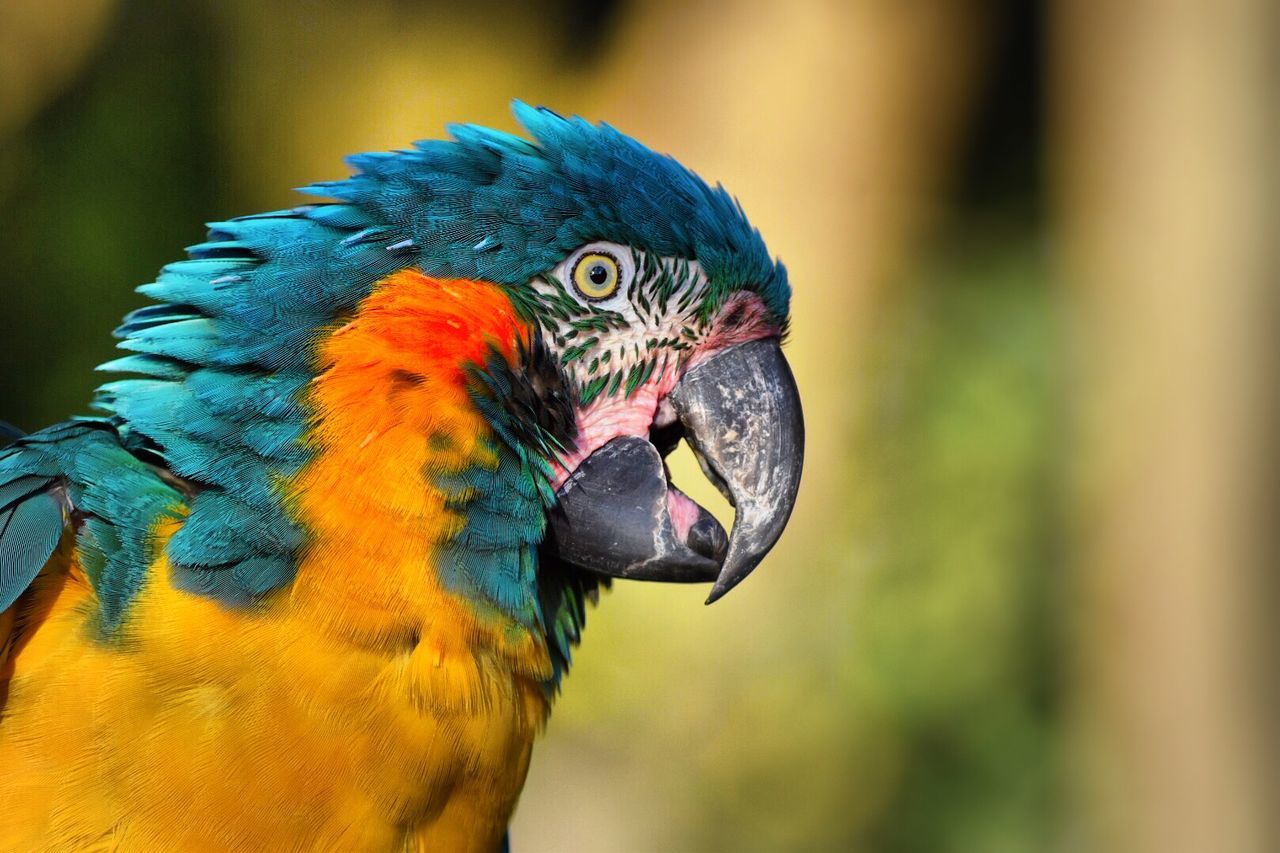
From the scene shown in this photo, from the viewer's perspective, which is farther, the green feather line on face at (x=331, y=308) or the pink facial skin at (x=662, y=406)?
the pink facial skin at (x=662, y=406)

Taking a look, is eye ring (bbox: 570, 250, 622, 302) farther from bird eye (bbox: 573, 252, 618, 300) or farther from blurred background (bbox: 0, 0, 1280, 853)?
blurred background (bbox: 0, 0, 1280, 853)

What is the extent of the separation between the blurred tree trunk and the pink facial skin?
2.61 meters

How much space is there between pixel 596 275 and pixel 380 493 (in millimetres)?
372

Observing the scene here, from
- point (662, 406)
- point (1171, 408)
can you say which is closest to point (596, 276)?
point (662, 406)

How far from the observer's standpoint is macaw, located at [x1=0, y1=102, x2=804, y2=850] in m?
1.16

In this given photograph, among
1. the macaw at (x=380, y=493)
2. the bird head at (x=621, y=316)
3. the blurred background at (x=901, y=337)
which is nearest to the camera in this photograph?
the macaw at (x=380, y=493)

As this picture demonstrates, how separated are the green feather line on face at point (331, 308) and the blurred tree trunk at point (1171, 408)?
8.43ft

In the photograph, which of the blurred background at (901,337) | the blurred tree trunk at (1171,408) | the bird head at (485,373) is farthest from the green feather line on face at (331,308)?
the blurred tree trunk at (1171,408)

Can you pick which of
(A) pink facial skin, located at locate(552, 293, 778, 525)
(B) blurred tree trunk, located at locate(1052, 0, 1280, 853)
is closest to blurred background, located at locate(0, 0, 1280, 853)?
(B) blurred tree trunk, located at locate(1052, 0, 1280, 853)

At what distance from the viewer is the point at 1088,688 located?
12.6 feet

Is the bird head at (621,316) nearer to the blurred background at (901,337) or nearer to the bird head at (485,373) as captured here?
the bird head at (485,373)

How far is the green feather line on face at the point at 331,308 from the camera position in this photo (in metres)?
1.21

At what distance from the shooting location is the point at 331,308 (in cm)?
127

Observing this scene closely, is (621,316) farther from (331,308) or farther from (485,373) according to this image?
(331,308)
